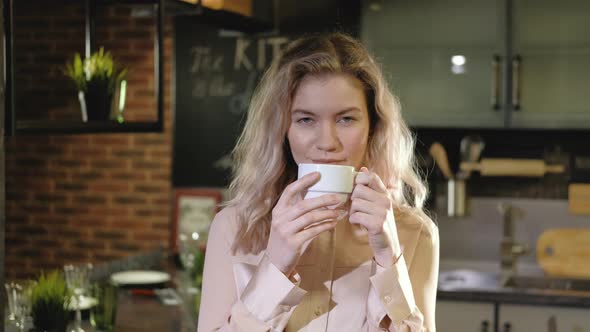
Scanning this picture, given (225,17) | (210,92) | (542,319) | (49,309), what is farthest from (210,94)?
(49,309)

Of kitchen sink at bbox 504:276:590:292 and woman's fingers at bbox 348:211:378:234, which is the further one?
kitchen sink at bbox 504:276:590:292

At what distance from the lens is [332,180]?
1.42 meters

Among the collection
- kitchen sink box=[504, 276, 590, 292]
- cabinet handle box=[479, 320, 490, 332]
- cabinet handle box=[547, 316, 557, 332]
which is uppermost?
kitchen sink box=[504, 276, 590, 292]

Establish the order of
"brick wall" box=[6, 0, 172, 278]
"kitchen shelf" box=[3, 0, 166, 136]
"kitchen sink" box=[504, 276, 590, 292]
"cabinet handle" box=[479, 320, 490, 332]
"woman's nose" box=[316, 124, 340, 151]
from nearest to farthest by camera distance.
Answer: "woman's nose" box=[316, 124, 340, 151]
"kitchen shelf" box=[3, 0, 166, 136]
"cabinet handle" box=[479, 320, 490, 332]
"kitchen sink" box=[504, 276, 590, 292]
"brick wall" box=[6, 0, 172, 278]

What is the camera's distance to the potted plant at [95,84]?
9.27 ft

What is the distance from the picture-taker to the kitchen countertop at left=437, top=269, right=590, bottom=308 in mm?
3668

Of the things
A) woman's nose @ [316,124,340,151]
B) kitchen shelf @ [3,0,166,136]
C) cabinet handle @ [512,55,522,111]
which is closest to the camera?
woman's nose @ [316,124,340,151]

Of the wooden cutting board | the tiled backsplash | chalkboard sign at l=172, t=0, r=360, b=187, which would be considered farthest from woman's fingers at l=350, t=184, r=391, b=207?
chalkboard sign at l=172, t=0, r=360, b=187

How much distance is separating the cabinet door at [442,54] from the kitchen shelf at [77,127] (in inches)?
62.9

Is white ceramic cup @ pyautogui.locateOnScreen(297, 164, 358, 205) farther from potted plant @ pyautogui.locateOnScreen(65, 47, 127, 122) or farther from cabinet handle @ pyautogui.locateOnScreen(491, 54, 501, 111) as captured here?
cabinet handle @ pyautogui.locateOnScreen(491, 54, 501, 111)

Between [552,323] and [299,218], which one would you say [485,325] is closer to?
[552,323]

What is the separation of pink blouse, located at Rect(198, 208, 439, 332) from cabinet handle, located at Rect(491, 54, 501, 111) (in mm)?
2537

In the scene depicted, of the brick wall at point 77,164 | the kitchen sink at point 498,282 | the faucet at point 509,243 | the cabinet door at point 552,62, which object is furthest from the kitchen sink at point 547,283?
the brick wall at point 77,164

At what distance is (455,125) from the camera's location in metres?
4.24
